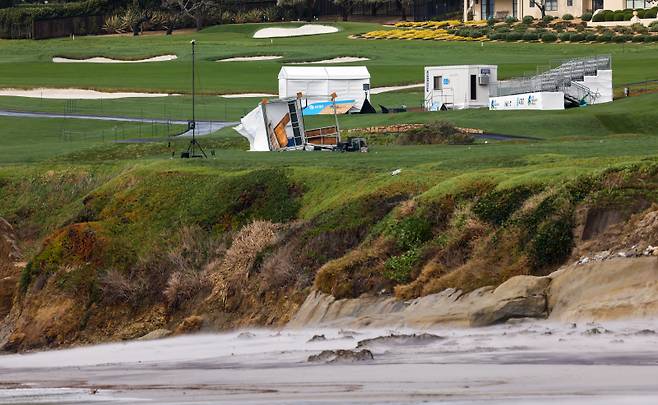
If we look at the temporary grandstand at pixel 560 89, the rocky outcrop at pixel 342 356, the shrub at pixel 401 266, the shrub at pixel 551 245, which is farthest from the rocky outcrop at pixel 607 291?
the temporary grandstand at pixel 560 89

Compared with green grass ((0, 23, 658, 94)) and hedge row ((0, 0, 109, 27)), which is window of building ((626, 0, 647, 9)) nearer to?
green grass ((0, 23, 658, 94))

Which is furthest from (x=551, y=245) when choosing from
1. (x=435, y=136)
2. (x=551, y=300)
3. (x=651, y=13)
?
(x=651, y=13)

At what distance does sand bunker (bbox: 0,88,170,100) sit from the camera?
100 m

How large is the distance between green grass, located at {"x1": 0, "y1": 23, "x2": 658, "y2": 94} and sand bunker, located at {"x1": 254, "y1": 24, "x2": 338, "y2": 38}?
2007 millimetres

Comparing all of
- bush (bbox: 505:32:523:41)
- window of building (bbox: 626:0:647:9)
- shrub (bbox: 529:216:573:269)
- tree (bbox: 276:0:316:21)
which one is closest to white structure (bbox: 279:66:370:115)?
shrub (bbox: 529:216:573:269)

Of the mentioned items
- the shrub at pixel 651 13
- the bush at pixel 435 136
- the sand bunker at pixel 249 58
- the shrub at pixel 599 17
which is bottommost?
the sand bunker at pixel 249 58

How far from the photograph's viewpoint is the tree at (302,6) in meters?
174

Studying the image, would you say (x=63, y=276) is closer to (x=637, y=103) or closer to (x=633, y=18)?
(x=637, y=103)

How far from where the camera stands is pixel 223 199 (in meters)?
43.0

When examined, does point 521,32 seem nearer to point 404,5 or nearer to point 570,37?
point 570,37

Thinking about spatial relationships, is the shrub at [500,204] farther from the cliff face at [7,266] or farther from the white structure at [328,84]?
the white structure at [328,84]

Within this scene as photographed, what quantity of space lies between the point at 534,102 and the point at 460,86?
613cm

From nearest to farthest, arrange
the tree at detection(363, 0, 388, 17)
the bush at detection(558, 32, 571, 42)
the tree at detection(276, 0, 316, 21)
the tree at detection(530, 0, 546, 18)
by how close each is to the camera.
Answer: the bush at detection(558, 32, 571, 42), the tree at detection(530, 0, 546, 18), the tree at detection(276, 0, 316, 21), the tree at detection(363, 0, 388, 17)

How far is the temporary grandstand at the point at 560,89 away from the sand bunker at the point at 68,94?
28623mm
